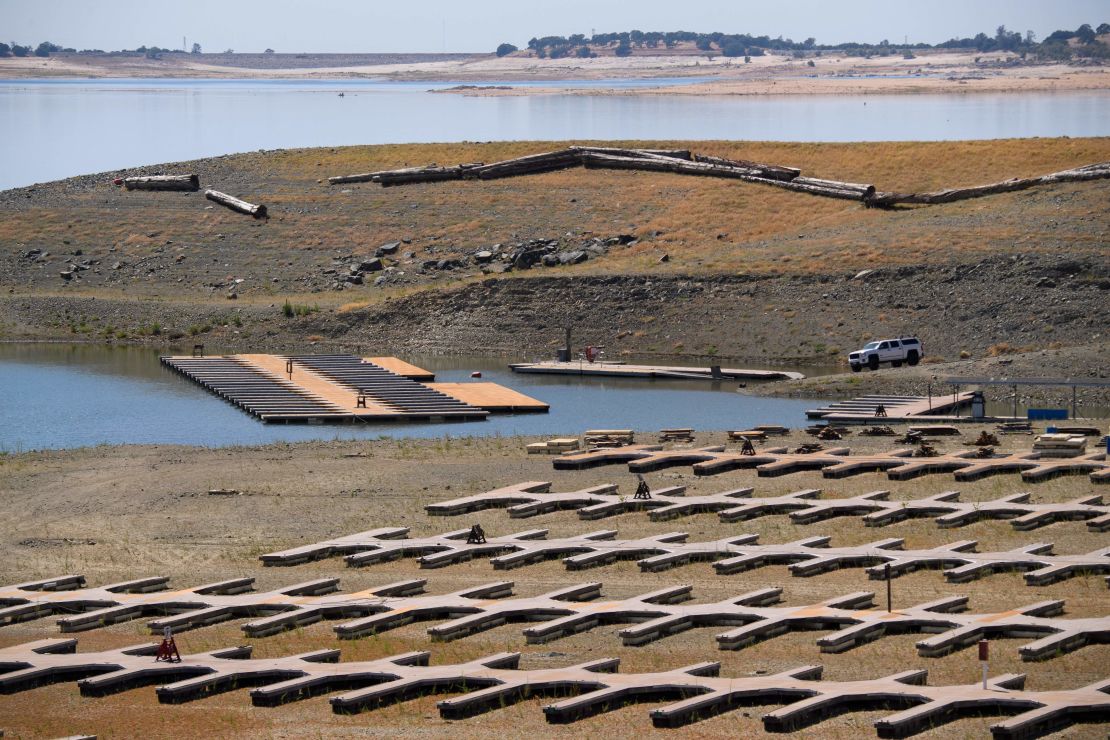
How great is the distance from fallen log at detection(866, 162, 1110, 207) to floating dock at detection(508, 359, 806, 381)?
69.7 ft

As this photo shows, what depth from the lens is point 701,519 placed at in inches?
1519

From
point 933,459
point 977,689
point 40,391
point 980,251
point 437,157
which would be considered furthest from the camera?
point 437,157

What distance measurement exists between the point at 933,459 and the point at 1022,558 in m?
11.0

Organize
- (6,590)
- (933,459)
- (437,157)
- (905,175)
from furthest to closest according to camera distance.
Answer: (437,157) → (905,175) → (933,459) → (6,590)

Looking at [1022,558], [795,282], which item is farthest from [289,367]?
[1022,558]

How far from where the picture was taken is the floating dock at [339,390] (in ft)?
188

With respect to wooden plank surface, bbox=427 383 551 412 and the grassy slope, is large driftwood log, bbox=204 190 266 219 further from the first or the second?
wooden plank surface, bbox=427 383 551 412

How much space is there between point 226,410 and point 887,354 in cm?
2253

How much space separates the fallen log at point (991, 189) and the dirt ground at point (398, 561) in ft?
118

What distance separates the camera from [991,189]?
83000 mm

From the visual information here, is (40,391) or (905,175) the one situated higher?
(905,175)

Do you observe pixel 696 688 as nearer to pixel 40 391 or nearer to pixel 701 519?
pixel 701 519

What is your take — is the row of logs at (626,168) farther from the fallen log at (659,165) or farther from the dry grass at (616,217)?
the dry grass at (616,217)

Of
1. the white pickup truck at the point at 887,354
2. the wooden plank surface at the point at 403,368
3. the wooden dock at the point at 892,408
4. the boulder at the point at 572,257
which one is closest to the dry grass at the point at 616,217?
the boulder at the point at 572,257
